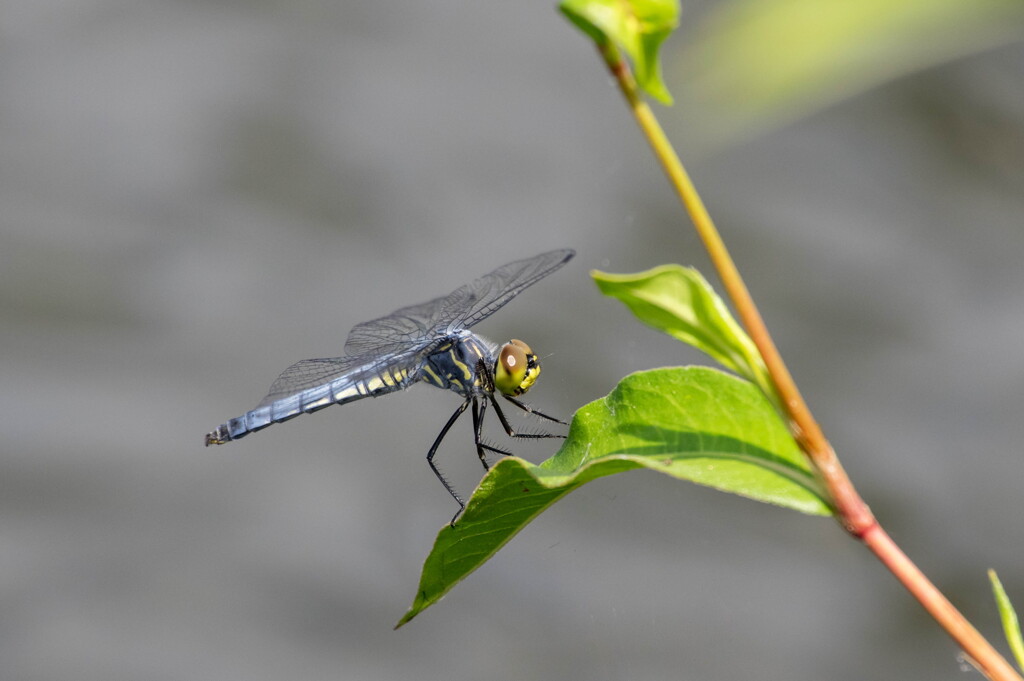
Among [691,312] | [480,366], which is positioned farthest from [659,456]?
[480,366]

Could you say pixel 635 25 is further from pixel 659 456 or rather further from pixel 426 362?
pixel 426 362

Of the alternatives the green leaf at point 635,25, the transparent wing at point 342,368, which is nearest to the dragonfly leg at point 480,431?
the transparent wing at point 342,368

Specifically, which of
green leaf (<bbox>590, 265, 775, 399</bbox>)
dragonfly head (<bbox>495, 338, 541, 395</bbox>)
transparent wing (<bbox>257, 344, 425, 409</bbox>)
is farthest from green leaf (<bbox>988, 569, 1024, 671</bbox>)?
transparent wing (<bbox>257, 344, 425, 409</bbox>)

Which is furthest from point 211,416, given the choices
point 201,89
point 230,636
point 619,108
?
point 619,108

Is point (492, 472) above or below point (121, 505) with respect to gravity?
below

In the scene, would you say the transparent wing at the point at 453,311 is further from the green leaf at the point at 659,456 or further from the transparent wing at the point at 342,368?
the green leaf at the point at 659,456

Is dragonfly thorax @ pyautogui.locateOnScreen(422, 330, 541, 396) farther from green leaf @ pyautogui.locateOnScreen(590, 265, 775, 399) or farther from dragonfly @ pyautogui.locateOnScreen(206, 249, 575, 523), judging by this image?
green leaf @ pyautogui.locateOnScreen(590, 265, 775, 399)

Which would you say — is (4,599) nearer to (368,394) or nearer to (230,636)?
(230,636)
